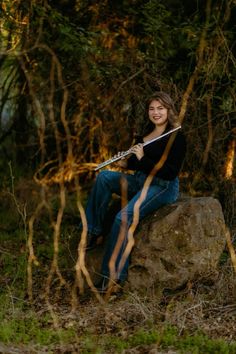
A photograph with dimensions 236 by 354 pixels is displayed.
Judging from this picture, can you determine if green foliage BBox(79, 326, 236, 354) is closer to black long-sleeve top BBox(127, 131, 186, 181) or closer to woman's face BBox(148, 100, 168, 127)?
black long-sleeve top BBox(127, 131, 186, 181)

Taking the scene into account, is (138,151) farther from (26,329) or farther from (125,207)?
(26,329)

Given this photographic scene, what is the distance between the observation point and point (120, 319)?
511 cm

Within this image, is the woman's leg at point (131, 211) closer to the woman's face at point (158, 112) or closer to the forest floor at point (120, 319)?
the forest floor at point (120, 319)

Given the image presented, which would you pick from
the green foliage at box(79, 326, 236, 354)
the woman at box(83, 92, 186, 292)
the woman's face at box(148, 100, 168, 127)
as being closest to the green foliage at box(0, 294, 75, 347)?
the green foliage at box(79, 326, 236, 354)

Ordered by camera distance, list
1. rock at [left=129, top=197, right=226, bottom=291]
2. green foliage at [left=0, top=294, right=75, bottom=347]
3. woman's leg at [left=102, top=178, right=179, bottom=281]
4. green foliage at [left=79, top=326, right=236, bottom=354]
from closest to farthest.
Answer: green foliage at [left=79, top=326, right=236, bottom=354]
green foliage at [left=0, top=294, right=75, bottom=347]
woman's leg at [left=102, top=178, right=179, bottom=281]
rock at [left=129, top=197, right=226, bottom=291]

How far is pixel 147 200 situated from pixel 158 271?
0.63m

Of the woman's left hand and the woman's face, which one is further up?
the woman's face

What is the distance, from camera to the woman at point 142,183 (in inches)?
218

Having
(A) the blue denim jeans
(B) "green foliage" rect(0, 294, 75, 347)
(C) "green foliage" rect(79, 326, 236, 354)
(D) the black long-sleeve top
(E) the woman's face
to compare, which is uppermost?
(E) the woman's face

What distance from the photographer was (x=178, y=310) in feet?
17.0

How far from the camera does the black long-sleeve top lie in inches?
218

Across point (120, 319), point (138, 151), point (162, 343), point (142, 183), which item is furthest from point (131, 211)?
point (162, 343)

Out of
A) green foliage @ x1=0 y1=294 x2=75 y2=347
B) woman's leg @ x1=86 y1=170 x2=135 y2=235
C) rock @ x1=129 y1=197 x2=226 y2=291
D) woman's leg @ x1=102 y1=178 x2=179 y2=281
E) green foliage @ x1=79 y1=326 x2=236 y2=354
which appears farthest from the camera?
woman's leg @ x1=86 y1=170 x2=135 y2=235

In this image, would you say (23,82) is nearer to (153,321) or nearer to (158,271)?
(158,271)
